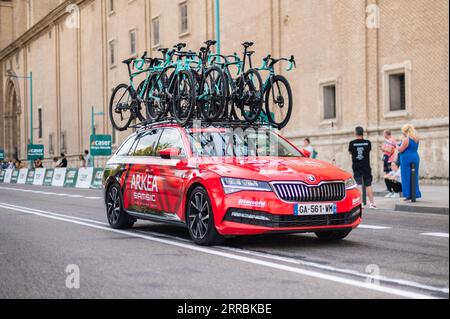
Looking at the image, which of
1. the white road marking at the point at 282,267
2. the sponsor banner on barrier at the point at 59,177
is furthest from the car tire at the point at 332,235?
the sponsor banner on barrier at the point at 59,177

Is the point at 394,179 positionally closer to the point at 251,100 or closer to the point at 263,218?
the point at 251,100

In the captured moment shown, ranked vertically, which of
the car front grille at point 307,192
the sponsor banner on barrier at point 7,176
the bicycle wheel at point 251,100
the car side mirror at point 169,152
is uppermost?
the bicycle wheel at point 251,100

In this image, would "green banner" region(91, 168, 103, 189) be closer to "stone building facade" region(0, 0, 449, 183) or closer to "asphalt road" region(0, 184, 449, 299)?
"stone building facade" region(0, 0, 449, 183)

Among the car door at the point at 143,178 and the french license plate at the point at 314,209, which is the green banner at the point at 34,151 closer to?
the car door at the point at 143,178

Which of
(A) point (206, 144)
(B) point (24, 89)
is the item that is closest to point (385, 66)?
(A) point (206, 144)

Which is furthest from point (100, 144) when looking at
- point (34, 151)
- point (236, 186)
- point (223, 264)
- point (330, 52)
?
point (223, 264)

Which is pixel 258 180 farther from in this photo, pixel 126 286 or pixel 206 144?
pixel 126 286

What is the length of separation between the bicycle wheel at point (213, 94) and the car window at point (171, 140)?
47.2 inches

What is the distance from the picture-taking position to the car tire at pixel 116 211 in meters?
12.0

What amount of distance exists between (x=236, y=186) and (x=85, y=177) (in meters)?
26.9

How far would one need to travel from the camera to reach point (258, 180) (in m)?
8.88

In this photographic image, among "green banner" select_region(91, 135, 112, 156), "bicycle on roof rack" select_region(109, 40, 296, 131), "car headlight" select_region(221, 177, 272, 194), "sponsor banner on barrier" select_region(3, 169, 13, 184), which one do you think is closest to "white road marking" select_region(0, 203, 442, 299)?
"car headlight" select_region(221, 177, 272, 194)

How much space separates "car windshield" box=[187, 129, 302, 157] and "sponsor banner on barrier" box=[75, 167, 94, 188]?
24514 mm

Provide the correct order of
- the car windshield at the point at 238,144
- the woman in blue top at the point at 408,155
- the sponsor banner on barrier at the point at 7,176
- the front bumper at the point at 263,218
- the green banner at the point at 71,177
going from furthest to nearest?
the sponsor banner on barrier at the point at 7,176 < the green banner at the point at 71,177 < the woman in blue top at the point at 408,155 < the car windshield at the point at 238,144 < the front bumper at the point at 263,218
